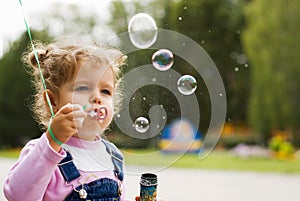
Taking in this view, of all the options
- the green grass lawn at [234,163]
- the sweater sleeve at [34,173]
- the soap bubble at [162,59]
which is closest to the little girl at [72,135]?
the sweater sleeve at [34,173]

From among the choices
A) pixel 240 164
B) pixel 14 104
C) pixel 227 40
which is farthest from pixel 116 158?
pixel 227 40

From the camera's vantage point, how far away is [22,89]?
17.3ft

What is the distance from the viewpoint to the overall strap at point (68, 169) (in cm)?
90

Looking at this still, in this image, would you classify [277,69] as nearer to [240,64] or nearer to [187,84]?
[240,64]

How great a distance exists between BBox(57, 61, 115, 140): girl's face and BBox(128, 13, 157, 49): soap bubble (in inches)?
5.1

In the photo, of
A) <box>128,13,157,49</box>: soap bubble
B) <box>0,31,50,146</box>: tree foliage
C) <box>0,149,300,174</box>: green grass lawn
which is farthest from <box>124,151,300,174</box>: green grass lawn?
<box>128,13,157,49</box>: soap bubble

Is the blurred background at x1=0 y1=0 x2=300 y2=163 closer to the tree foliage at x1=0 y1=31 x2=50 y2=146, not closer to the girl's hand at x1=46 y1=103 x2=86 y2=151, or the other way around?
the tree foliage at x1=0 y1=31 x2=50 y2=146

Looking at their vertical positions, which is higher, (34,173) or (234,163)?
(34,173)

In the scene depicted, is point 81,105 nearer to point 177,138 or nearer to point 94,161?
point 94,161

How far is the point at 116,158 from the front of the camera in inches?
40.0

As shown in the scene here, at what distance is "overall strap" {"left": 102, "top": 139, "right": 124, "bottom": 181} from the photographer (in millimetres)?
993

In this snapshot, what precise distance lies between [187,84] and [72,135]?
33 cm

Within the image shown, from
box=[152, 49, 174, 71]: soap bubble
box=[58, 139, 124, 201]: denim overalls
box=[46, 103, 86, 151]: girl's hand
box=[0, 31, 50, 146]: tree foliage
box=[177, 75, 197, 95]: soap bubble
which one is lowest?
box=[58, 139, 124, 201]: denim overalls

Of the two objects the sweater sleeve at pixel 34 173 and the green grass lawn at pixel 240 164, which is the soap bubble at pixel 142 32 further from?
the green grass lawn at pixel 240 164
